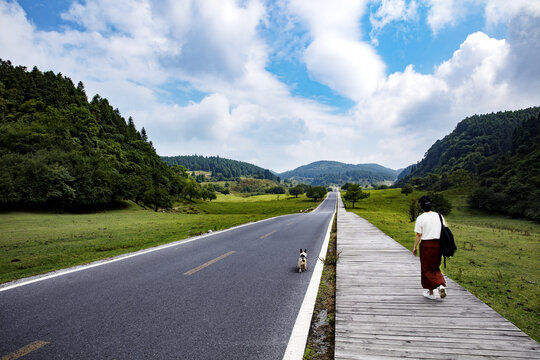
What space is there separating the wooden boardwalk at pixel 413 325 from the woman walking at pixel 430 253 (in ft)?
0.86

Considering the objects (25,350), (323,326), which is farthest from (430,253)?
(25,350)

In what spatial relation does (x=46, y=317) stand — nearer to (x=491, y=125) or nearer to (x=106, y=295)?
(x=106, y=295)

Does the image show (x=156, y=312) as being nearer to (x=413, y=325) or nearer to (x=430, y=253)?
(x=413, y=325)

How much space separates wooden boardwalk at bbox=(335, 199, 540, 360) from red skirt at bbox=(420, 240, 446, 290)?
37cm

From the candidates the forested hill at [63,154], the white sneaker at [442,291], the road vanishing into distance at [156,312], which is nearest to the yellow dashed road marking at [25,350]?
the road vanishing into distance at [156,312]

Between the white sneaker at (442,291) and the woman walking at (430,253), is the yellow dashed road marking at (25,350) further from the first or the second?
the white sneaker at (442,291)

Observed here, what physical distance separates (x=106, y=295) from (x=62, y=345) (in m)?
2.03

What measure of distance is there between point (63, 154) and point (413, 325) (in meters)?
55.4

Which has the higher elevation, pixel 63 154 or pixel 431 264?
pixel 63 154

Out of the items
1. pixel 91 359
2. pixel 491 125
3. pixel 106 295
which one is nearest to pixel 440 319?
pixel 91 359

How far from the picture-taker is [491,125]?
186 metres

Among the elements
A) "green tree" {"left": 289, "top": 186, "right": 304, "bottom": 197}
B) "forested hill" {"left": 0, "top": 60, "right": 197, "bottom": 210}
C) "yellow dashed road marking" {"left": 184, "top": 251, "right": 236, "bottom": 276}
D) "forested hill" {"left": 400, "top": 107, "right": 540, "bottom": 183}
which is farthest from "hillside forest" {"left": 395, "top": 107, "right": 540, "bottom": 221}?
"forested hill" {"left": 0, "top": 60, "right": 197, "bottom": 210}

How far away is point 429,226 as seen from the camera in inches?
213

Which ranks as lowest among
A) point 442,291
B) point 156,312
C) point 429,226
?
point 156,312
